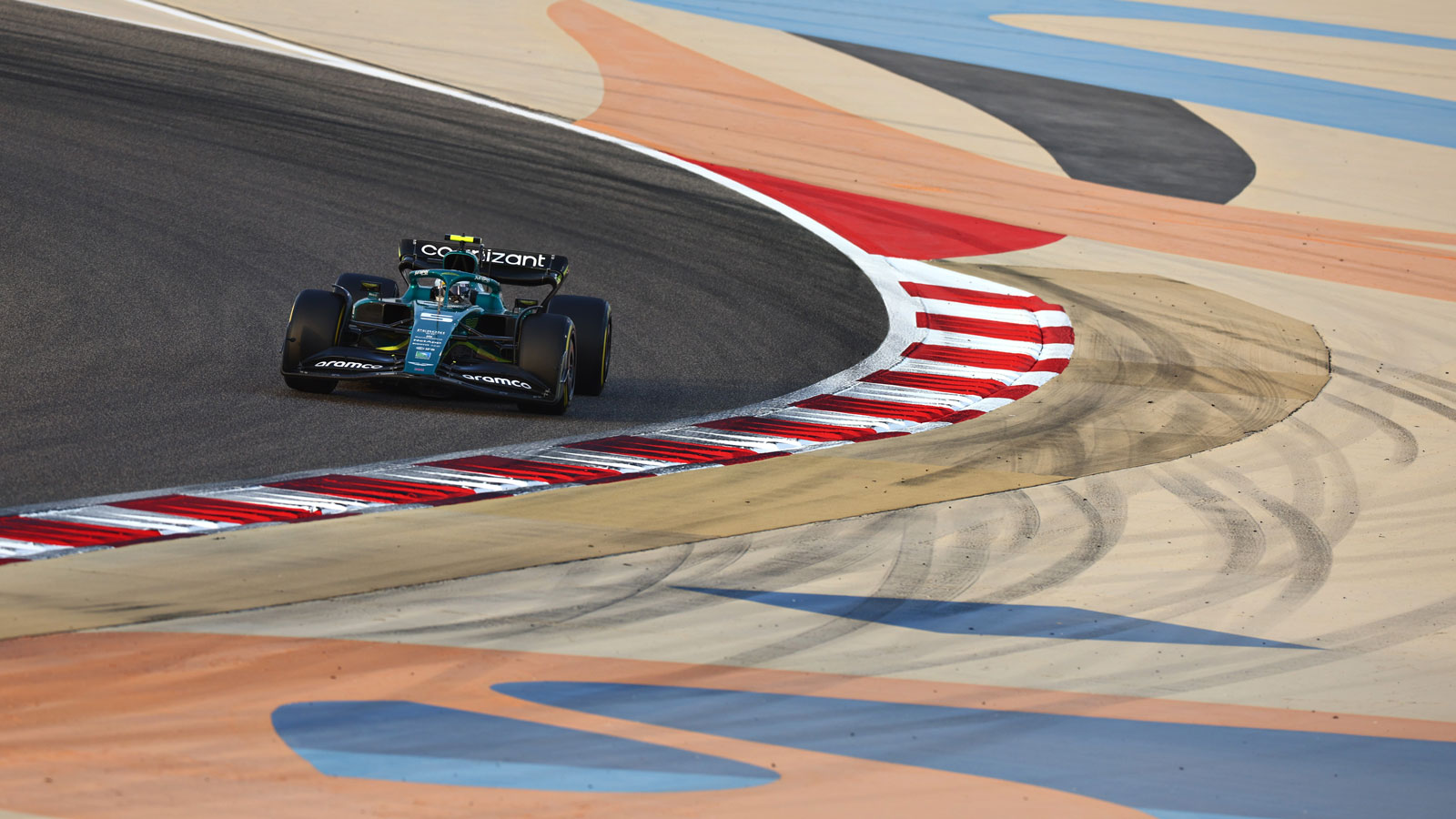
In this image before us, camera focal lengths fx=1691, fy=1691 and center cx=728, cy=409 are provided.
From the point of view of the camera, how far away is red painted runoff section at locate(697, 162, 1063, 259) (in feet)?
50.3

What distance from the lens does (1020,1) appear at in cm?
2858

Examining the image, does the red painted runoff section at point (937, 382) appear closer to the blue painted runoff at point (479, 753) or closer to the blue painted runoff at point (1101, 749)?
the blue painted runoff at point (1101, 749)

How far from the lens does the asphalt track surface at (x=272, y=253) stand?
8.16 m

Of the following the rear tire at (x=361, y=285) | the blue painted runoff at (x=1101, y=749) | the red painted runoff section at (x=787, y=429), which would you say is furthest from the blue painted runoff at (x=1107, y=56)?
the blue painted runoff at (x=1101, y=749)

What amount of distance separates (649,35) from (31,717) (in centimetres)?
1944

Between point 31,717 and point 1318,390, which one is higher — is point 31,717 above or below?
below

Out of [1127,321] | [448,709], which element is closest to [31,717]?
[448,709]

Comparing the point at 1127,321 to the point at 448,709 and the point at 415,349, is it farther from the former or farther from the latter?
the point at 448,709

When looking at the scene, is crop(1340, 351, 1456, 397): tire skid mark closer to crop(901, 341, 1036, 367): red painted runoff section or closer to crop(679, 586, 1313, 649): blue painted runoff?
crop(901, 341, 1036, 367): red painted runoff section

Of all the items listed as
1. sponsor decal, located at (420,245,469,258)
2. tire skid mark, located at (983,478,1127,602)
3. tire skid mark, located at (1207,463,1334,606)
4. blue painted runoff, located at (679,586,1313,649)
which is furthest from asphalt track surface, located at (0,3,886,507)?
tire skid mark, located at (1207,463,1334,606)

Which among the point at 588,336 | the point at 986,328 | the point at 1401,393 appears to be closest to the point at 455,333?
the point at 588,336

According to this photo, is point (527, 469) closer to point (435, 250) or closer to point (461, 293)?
point (461, 293)

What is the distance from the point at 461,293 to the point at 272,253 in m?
3.58

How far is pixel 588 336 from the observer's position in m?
9.58
